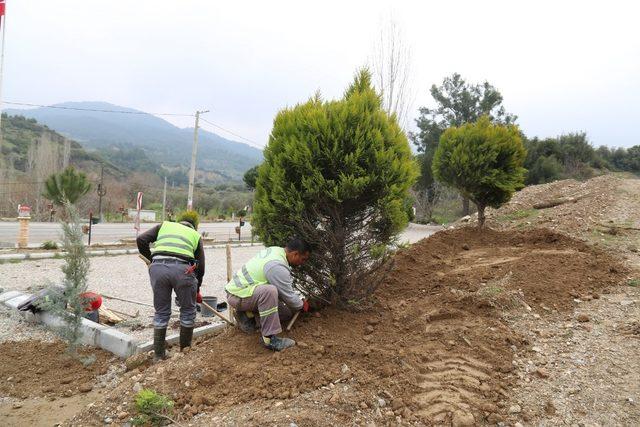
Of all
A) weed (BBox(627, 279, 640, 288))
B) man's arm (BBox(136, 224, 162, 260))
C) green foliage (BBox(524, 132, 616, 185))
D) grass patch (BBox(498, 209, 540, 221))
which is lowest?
weed (BBox(627, 279, 640, 288))

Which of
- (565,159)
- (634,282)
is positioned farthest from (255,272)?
(565,159)

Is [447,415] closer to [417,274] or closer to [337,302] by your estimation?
[337,302]

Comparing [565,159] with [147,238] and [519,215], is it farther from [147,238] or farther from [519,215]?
[147,238]

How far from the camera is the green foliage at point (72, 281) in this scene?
4.38 m

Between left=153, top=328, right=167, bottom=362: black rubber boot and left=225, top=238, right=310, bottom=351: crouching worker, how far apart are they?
95cm

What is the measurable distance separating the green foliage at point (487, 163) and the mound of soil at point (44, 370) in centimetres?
854

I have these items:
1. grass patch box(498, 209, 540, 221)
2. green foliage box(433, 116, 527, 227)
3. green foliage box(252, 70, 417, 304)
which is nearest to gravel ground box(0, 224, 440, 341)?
green foliage box(252, 70, 417, 304)

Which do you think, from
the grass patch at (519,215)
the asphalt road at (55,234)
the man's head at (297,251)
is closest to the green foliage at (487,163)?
the grass patch at (519,215)

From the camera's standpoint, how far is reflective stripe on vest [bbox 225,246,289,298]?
12.6ft

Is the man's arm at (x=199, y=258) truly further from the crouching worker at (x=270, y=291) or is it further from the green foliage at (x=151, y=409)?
the green foliage at (x=151, y=409)

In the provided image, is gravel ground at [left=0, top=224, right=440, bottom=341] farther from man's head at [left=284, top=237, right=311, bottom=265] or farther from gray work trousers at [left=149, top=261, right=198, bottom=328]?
man's head at [left=284, top=237, right=311, bottom=265]

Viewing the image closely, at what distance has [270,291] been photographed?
371cm

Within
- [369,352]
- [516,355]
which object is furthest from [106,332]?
[516,355]

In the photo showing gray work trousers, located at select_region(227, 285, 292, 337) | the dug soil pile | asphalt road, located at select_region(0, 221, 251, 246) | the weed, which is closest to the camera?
the dug soil pile
